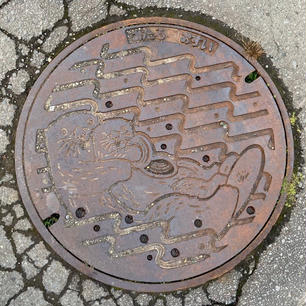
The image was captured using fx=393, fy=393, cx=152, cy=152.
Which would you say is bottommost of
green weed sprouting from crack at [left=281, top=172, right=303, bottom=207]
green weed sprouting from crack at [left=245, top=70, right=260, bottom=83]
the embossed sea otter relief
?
green weed sprouting from crack at [left=281, top=172, right=303, bottom=207]

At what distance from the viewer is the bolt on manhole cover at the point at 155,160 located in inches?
77.4

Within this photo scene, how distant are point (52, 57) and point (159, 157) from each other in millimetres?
801

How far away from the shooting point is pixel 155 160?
1989mm

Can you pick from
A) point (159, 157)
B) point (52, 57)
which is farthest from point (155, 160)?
point (52, 57)

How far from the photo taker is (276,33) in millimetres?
2139

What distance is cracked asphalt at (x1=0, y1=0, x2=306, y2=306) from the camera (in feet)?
6.62

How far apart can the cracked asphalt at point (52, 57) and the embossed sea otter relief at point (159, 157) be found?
195mm

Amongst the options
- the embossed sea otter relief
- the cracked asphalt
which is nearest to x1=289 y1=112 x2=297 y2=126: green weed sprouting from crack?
the cracked asphalt

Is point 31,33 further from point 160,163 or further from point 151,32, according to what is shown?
point 160,163

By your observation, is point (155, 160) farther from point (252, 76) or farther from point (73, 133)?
point (252, 76)

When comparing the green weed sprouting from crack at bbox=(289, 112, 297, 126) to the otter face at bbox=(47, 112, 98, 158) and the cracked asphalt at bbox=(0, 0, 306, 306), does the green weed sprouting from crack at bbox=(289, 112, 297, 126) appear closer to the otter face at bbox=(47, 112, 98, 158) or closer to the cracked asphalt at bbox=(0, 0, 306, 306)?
the cracked asphalt at bbox=(0, 0, 306, 306)

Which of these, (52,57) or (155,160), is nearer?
(155,160)

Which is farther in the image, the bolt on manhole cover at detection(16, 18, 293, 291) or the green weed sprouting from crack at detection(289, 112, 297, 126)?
the green weed sprouting from crack at detection(289, 112, 297, 126)

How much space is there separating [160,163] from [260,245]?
672 millimetres
